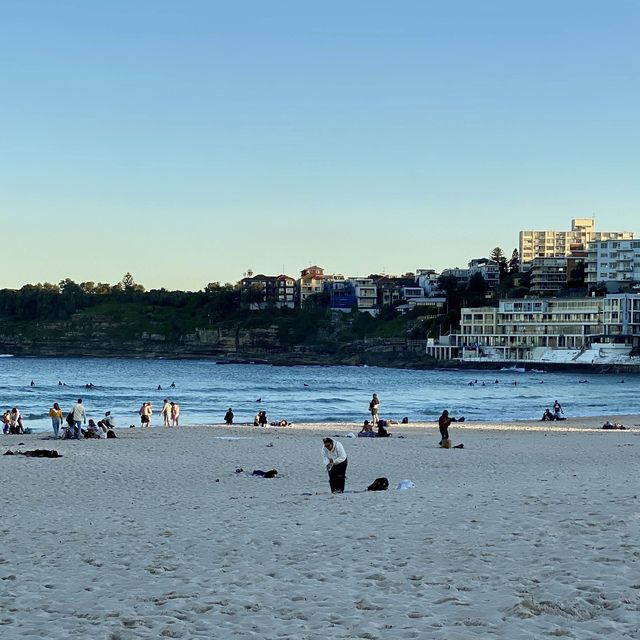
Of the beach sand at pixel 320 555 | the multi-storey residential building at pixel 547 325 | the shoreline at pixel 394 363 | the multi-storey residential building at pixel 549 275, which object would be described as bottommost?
the shoreline at pixel 394 363

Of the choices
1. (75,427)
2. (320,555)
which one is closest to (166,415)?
(75,427)

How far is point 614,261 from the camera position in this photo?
169000 millimetres

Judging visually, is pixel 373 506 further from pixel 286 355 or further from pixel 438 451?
pixel 286 355

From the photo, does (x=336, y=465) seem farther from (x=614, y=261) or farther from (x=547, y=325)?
(x=614, y=261)

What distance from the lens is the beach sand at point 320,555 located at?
7965 millimetres

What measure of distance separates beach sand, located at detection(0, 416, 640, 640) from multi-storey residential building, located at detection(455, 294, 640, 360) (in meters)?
132

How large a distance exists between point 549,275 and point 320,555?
17696 cm

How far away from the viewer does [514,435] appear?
1371 inches

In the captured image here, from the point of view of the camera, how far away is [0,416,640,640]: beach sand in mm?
7965

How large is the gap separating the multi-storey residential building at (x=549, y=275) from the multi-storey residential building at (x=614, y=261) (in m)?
10.2

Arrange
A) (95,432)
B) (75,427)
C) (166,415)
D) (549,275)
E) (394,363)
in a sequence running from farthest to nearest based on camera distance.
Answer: (549,275) → (394,363) → (166,415) → (95,432) → (75,427)

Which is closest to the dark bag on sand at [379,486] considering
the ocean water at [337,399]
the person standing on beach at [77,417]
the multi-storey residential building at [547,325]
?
the person standing on beach at [77,417]

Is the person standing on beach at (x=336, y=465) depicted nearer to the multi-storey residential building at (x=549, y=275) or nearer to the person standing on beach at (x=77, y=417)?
the person standing on beach at (x=77, y=417)

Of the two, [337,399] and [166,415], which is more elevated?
[166,415]
